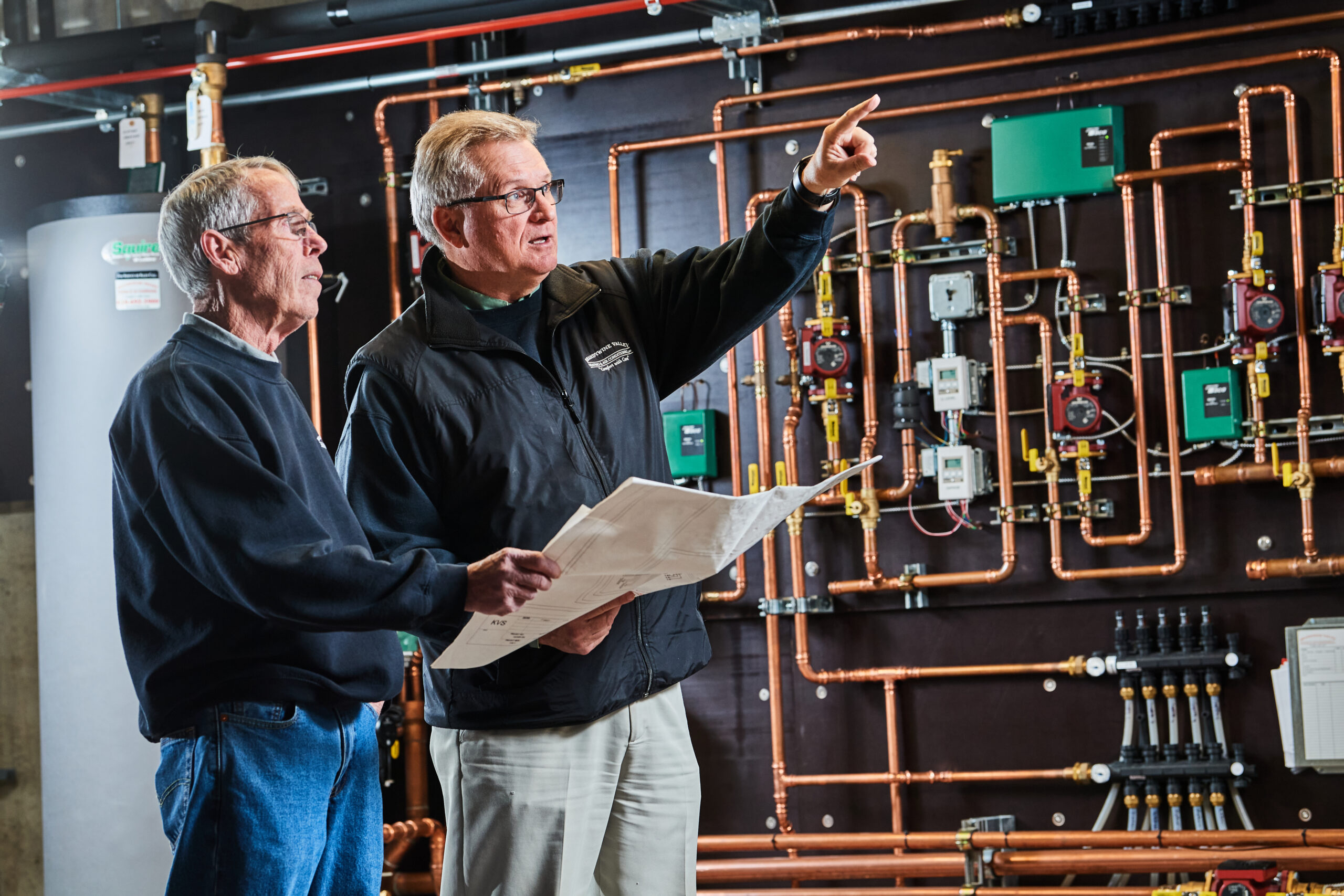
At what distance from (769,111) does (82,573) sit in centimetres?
231

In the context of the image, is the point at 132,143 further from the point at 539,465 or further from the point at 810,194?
the point at 810,194

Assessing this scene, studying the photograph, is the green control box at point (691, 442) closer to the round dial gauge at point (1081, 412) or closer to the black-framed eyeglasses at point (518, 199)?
the round dial gauge at point (1081, 412)

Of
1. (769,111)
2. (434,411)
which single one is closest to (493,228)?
(434,411)

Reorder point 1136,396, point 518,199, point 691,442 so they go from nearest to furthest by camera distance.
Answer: point 518,199
point 1136,396
point 691,442

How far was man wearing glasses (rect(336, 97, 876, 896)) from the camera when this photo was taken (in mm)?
1932

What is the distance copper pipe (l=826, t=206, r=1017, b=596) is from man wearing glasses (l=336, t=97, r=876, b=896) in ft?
5.97

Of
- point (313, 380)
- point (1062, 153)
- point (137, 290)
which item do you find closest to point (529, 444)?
point (1062, 153)

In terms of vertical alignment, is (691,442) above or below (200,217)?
below

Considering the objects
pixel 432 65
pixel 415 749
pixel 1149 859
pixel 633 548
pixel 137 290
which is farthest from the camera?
pixel 432 65

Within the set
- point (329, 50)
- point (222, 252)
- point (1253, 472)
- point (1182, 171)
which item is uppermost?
point (329, 50)

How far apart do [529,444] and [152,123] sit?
2900 mm

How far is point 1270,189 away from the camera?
362 cm

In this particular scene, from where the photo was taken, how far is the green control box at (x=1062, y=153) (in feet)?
12.2

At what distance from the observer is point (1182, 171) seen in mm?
3660
